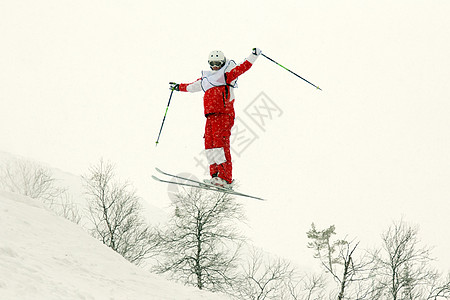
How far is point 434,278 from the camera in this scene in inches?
661

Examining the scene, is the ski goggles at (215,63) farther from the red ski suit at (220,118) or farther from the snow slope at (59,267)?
the snow slope at (59,267)

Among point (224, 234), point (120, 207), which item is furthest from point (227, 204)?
point (120, 207)

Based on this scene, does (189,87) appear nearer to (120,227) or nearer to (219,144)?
(219,144)

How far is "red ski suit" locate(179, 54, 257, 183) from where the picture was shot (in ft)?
18.6

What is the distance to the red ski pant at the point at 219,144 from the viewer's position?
5754 mm

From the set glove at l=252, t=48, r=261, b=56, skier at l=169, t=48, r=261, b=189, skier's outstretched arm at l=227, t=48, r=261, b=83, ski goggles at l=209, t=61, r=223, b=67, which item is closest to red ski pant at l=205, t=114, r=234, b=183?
skier at l=169, t=48, r=261, b=189

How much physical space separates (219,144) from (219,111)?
0.58m

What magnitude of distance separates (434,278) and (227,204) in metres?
11.4

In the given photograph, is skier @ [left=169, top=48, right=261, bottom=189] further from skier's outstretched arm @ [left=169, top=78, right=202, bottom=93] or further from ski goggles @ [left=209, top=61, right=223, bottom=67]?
skier's outstretched arm @ [left=169, top=78, right=202, bottom=93]

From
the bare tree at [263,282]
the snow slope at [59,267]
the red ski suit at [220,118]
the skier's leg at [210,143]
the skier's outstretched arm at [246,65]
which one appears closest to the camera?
the snow slope at [59,267]

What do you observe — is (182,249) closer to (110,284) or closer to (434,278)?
(110,284)

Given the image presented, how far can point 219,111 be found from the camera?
570 cm

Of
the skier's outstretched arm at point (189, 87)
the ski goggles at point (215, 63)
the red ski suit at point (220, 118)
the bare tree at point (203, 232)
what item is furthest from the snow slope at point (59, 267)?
the bare tree at point (203, 232)

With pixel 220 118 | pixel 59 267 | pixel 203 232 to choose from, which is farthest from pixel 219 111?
pixel 203 232
